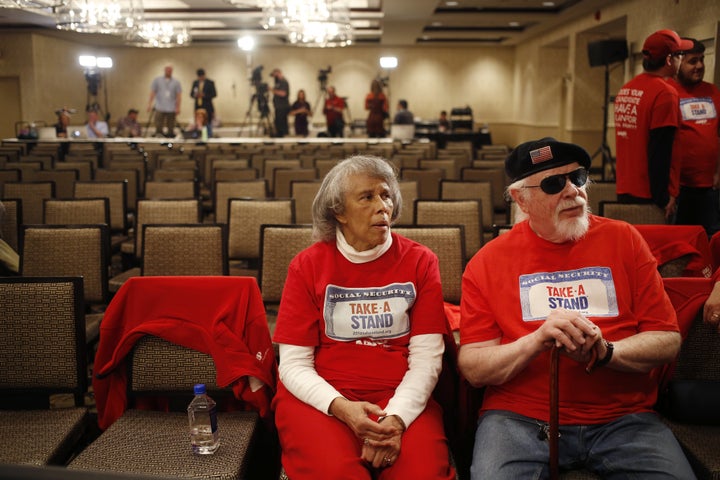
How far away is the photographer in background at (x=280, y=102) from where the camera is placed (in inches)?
591

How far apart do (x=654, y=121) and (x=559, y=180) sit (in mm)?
2128

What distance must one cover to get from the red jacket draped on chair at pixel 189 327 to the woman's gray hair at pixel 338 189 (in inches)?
12.6

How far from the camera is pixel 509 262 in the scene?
1931mm

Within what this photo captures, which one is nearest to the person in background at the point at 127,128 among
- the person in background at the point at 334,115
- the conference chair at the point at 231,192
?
the person in background at the point at 334,115

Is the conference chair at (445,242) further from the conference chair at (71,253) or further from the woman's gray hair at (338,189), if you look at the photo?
the conference chair at (71,253)

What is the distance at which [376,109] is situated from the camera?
15094 mm

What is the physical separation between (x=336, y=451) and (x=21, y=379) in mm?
1208

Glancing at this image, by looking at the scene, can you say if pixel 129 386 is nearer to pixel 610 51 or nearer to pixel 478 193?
pixel 478 193

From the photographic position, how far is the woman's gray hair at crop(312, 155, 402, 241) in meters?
2.06

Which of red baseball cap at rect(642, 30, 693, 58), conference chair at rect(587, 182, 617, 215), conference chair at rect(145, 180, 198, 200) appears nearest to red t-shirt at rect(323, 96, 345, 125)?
conference chair at rect(145, 180, 198, 200)

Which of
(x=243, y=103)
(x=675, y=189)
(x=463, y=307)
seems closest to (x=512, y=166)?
(x=463, y=307)

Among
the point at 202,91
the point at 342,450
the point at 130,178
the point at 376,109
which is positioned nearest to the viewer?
the point at 342,450

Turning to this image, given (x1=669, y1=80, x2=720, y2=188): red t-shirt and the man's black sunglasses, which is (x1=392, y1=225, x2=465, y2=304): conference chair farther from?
(x1=669, y1=80, x2=720, y2=188): red t-shirt

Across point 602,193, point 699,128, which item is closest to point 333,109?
point 602,193
